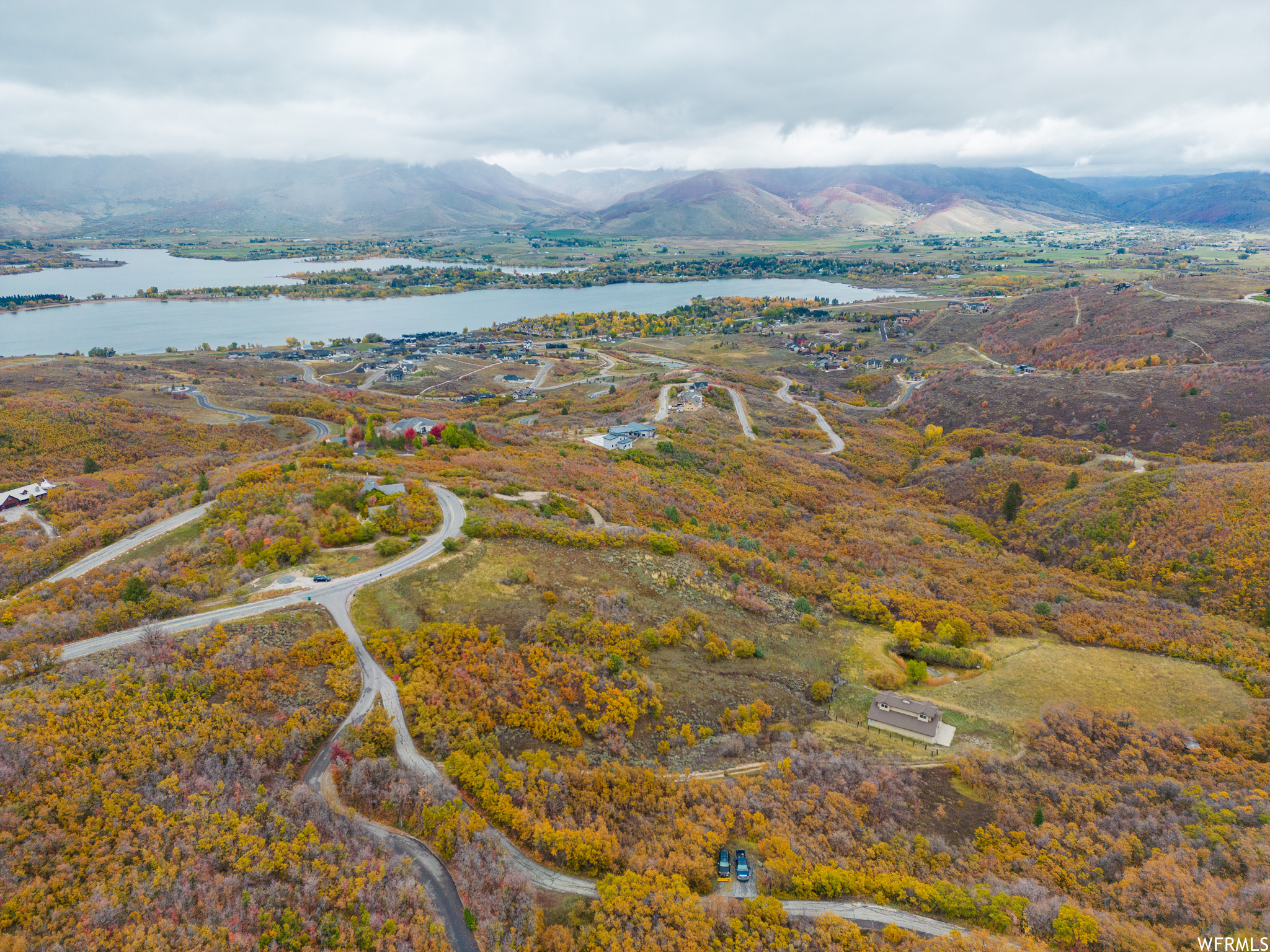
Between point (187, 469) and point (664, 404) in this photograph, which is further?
point (664, 404)

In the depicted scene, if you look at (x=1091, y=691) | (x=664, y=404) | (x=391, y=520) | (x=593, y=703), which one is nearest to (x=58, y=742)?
(x=593, y=703)

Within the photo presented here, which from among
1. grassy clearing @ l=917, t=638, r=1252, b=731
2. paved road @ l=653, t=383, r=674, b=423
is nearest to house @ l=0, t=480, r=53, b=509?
paved road @ l=653, t=383, r=674, b=423

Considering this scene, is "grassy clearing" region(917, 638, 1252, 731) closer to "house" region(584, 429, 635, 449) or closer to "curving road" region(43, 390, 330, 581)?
"house" region(584, 429, 635, 449)

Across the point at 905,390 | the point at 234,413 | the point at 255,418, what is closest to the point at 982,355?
the point at 905,390

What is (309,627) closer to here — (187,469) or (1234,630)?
(187,469)

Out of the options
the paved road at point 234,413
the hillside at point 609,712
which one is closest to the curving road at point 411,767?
the hillside at point 609,712

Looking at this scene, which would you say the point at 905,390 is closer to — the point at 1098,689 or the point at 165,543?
the point at 1098,689

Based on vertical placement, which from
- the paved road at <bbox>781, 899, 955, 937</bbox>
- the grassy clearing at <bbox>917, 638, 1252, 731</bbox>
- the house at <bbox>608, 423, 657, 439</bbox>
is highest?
the house at <bbox>608, 423, 657, 439</bbox>
